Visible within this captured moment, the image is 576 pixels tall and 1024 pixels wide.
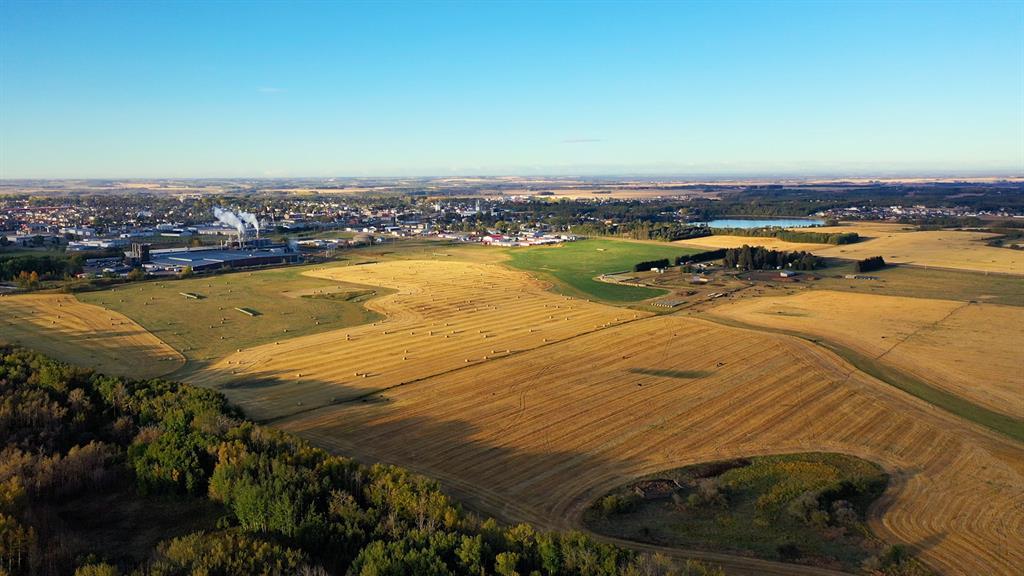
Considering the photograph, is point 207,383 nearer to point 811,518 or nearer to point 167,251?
point 811,518

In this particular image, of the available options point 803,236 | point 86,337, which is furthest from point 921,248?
point 86,337

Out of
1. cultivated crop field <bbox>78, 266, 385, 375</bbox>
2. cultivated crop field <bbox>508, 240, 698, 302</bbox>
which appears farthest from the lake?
cultivated crop field <bbox>78, 266, 385, 375</bbox>

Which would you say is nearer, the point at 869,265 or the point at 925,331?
the point at 925,331

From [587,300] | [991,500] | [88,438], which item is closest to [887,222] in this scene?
[587,300]

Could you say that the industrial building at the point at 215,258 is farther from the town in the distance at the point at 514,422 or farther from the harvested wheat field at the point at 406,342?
the harvested wheat field at the point at 406,342

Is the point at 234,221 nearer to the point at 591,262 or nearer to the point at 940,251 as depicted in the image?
the point at 591,262

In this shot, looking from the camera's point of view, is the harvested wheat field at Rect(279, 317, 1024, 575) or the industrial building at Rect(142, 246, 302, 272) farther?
the industrial building at Rect(142, 246, 302, 272)

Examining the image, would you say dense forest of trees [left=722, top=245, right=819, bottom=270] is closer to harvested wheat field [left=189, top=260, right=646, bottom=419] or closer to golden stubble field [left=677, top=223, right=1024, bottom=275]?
golden stubble field [left=677, top=223, right=1024, bottom=275]
